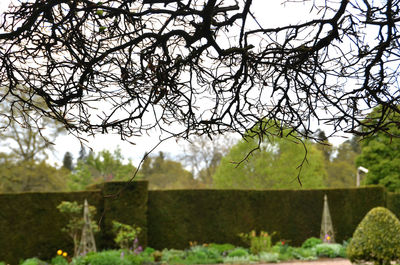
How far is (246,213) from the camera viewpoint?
11.7m

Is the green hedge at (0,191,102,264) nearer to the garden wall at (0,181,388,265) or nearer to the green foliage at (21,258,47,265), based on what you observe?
the garden wall at (0,181,388,265)

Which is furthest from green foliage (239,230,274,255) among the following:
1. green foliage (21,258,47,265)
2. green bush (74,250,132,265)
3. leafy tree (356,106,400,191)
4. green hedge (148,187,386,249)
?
leafy tree (356,106,400,191)

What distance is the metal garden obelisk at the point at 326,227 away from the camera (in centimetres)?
1160

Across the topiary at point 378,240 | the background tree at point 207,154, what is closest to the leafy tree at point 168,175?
the background tree at point 207,154

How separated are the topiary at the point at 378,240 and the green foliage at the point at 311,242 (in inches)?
130

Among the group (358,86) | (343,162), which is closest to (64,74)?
(358,86)

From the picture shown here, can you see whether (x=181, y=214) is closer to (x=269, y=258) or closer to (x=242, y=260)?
(x=242, y=260)

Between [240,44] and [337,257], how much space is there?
9755mm

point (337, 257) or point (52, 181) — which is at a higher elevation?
point (52, 181)

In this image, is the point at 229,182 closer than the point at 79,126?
No

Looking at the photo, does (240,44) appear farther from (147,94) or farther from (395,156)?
(395,156)

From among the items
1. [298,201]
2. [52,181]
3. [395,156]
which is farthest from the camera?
[52,181]

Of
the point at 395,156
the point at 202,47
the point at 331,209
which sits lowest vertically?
the point at 331,209

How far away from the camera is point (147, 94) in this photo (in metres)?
1.86
